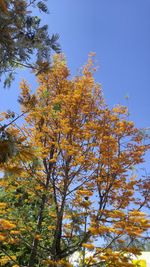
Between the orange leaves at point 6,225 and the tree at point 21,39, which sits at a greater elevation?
the tree at point 21,39

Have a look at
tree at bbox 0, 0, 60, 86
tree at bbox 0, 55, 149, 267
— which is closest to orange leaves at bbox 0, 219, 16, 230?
tree at bbox 0, 55, 149, 267

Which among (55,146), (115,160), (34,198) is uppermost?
(55,146)

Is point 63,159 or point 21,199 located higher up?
point 63,159

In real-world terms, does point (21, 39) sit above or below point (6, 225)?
above

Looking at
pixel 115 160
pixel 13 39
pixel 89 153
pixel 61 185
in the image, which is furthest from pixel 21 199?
pixel 13 39

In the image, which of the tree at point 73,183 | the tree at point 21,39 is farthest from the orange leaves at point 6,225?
the tree at point 21,39

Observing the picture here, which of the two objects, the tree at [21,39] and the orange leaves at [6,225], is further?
the orange leaves at [6,225]

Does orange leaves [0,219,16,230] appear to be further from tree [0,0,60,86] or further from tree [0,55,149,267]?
tree [0,0,60,86]

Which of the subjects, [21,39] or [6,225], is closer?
[21,39]

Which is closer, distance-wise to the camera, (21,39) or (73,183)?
(21,39)

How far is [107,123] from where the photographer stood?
10.3 metres

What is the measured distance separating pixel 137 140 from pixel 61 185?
2.93 metres

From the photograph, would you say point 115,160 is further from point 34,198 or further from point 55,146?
point 34,198

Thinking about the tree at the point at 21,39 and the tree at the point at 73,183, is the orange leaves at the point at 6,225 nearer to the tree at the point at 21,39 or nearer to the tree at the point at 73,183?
the tree at the point at 73,183
